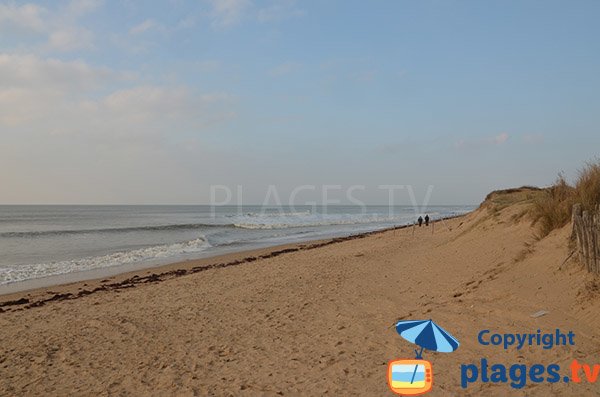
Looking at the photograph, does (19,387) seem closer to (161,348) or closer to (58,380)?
(58,380)

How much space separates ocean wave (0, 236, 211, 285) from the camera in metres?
16.1

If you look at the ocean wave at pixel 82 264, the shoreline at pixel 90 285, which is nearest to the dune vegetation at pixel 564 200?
the shoreline at pixel 90 285

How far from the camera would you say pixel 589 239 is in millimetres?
6539

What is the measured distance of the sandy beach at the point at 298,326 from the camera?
5215 mm

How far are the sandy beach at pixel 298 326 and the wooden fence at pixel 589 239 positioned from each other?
0.23 m

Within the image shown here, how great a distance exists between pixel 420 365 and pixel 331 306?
4477 millimetres

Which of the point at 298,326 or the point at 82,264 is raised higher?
the point at 298,326

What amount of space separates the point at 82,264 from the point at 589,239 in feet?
59.6

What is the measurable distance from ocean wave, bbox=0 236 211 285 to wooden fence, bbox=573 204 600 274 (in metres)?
16.2

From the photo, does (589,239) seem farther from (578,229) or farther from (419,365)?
(419,365)

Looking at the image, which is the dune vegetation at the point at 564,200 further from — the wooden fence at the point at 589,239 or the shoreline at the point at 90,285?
the shoreline at the point at 90,285

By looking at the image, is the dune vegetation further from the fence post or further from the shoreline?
the shoreline

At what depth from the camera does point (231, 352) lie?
643 centimetres

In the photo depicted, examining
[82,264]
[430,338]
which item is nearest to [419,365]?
[430,338]
